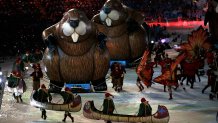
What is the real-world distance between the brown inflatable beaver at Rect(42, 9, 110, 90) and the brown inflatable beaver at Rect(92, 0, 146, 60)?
12.0 feet

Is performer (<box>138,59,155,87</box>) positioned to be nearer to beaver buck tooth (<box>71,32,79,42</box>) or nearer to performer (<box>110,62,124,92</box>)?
performer (<box>110,62,124,92</box>)

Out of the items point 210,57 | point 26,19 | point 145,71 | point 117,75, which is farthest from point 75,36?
point 26,19

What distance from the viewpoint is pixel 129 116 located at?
1279 centimetres

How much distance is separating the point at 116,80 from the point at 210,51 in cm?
448

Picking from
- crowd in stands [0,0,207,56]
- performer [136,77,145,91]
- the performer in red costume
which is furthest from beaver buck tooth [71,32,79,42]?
crowd in stands [0,0,207,56]

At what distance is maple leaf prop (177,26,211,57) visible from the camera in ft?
62.3

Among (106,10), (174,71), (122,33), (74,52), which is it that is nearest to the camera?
(174,71)

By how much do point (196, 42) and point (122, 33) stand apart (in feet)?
12.0

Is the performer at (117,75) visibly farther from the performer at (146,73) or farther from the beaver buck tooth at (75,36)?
the beaver buck tooth at (75,36)

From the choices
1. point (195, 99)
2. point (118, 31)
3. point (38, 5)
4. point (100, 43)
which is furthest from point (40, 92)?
point (38, 5)

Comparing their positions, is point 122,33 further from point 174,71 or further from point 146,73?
point 174,71

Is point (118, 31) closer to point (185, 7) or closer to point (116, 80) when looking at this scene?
point (116, 80)

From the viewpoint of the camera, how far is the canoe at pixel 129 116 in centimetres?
1248

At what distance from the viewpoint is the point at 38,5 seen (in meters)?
29.1
